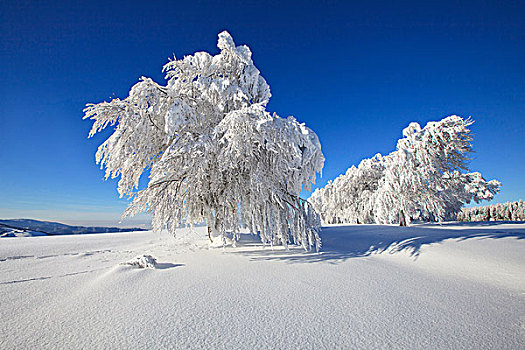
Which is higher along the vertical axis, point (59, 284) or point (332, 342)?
point (59, 284)

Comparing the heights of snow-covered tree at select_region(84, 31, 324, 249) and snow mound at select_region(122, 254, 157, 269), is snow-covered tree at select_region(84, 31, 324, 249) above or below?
above

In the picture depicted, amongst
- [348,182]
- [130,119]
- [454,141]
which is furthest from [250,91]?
[348,182]

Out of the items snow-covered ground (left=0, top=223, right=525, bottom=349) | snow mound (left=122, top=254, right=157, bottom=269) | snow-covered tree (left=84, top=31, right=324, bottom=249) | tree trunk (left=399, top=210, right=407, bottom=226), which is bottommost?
snow-covered ground (left=0, top=223, right=525, bottom=349)

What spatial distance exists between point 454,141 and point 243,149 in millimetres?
11415

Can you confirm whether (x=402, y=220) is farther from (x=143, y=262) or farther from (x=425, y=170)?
(x=143, y=262)

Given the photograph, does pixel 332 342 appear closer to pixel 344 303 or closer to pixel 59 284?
pixel 344 303

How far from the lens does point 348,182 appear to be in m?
16.0

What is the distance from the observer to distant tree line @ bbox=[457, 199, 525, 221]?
15406 mm

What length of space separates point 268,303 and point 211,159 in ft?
10.0

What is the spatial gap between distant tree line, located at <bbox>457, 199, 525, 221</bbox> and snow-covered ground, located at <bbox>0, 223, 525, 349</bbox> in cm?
1785

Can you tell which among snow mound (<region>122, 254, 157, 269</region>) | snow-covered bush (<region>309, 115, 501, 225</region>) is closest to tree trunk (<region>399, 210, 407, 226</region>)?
snow-covered bush (<region>309, 115, 501, 225</region>)

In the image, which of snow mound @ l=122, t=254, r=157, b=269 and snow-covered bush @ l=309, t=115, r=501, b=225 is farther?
snow-covered bush @ l=309, t=115, r=501, b=225

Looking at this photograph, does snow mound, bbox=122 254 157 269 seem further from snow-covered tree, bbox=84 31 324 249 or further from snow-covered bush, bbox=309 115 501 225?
snow-covered bush, bbox=309 115 501 225

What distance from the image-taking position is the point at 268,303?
2051 mm
